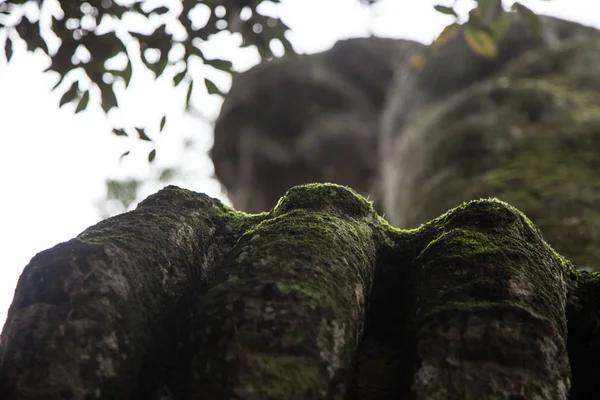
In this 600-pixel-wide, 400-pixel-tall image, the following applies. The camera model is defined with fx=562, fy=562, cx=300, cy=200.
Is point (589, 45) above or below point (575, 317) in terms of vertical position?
above

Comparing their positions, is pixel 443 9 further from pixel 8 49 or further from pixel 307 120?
pixel 307 120

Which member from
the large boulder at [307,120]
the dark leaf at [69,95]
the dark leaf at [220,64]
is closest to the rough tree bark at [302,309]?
the dark leaf at [220,64]

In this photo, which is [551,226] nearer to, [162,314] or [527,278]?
[527,278]

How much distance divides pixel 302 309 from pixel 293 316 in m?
0.04

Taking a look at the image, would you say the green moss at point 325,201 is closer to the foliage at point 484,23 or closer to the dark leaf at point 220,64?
the dark leaf at point 220,64

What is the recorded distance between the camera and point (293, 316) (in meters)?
1.93

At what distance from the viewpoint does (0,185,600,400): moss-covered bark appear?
1.84m

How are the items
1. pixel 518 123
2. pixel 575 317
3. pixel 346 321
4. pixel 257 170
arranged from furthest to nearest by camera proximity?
pixel 257 170 → pixel 518 123 → pixel 575 317 → pixel 346 321

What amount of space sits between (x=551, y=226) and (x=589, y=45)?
16.1 ft

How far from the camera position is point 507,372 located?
1.87 m

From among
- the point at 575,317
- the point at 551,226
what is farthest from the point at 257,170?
the point at 575,317

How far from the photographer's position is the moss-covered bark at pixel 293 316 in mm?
1844

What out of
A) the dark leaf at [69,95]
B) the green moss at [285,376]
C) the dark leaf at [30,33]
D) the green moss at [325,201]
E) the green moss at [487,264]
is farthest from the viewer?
the dark leaf at [69,95]

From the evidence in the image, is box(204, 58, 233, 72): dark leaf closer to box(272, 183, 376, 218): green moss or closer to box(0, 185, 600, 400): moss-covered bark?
box(272, 183, 376, 218): green moss
